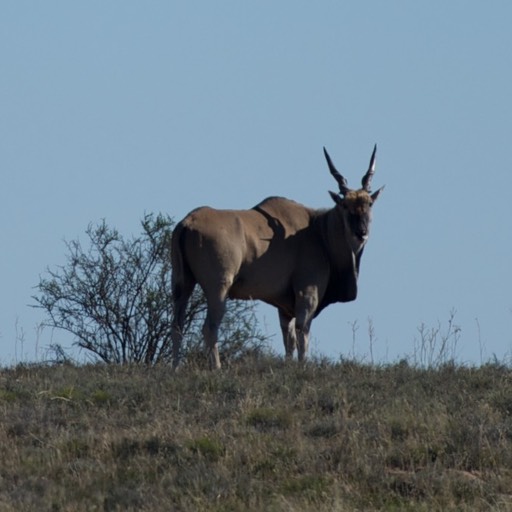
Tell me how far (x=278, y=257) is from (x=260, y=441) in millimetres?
5554

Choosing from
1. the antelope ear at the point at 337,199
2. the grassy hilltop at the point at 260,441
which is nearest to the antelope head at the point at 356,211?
the antelope ear at the point at 337,199

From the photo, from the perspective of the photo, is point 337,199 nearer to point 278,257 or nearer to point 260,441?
point 278,257

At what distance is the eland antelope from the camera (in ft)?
57.2

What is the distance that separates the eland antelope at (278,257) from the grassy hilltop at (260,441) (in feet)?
5.76

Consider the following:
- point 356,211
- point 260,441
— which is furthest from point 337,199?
point 260,441

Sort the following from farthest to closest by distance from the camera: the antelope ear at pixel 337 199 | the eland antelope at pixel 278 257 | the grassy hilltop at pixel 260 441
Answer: the antelope ear at pixel 337 199 < the eland antelope at pixel 278 257 < the grassy hilltop at pixel 260 441

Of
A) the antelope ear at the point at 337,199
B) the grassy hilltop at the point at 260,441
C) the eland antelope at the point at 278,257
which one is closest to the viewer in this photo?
the grassy hilltop at the point at 260,441

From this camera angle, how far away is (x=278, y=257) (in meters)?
18.4

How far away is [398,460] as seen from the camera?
1280 centimetres

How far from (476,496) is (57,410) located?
166 inches

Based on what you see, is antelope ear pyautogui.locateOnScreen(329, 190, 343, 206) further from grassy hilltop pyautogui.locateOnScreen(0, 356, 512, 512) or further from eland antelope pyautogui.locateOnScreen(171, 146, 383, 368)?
grassy hilltop pyautogui.locateOnScreen(0, 356, 512, 512)

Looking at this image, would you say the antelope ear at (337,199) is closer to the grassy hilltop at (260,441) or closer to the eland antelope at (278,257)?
the eland antelope at (278,257)

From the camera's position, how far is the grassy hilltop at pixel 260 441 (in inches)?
476

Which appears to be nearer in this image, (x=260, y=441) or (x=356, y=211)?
(x=260, y=441)
